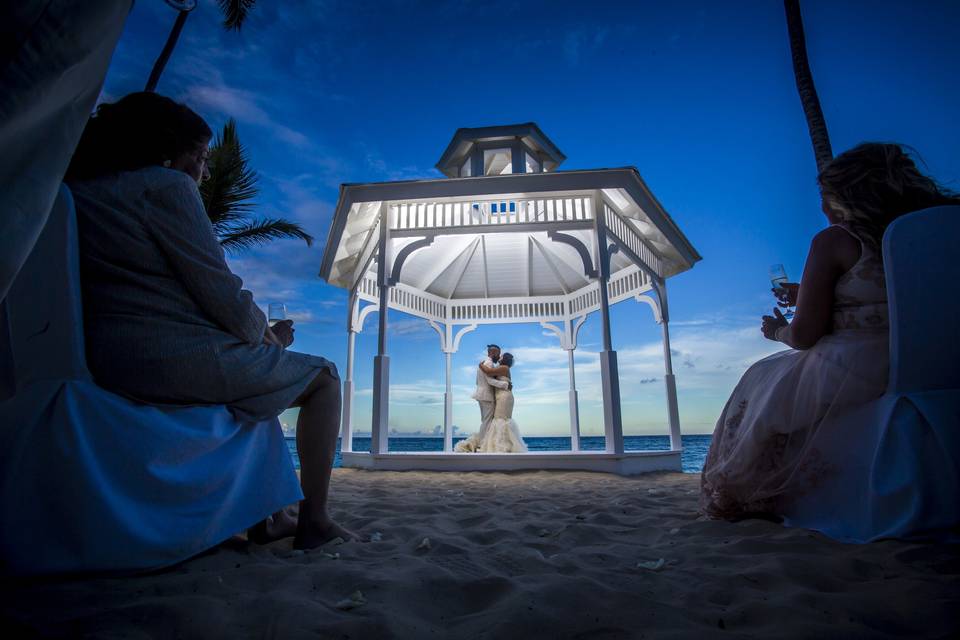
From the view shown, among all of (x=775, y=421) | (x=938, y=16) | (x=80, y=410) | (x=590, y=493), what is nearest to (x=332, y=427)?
(x=80, y=410)

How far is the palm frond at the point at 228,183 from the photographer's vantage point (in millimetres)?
8711

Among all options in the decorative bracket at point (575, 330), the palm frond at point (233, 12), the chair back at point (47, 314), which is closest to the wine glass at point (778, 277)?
the chair back at point (47, 314)

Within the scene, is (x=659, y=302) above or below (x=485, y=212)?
below

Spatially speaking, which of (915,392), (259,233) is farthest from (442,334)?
(915,392)

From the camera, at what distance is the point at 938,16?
9.71 meters

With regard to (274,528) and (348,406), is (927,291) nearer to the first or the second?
(274,528)

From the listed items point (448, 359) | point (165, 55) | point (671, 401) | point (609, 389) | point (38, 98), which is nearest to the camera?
point (38, 98)

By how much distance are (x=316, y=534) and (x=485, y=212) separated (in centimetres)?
555

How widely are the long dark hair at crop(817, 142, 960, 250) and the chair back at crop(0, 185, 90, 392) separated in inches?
117

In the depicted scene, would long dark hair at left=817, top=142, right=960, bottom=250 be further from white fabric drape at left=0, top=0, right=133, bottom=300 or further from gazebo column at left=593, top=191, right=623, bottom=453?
gazebo column at left=593, top=191, right=623, bottom=453

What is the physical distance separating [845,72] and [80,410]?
1643cm

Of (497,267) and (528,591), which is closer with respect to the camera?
(528,591)

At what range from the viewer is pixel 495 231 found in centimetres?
664

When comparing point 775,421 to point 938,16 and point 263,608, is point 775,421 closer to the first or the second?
point 263,608
